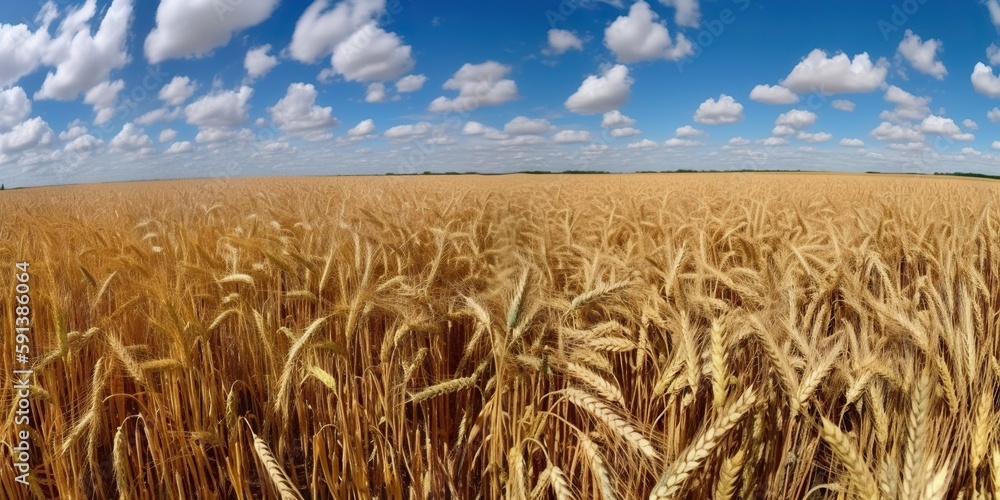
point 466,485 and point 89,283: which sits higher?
point 89,283

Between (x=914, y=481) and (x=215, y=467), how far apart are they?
2035mm

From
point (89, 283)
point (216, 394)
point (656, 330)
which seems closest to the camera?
point (216, 394)

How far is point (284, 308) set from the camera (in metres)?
2.48

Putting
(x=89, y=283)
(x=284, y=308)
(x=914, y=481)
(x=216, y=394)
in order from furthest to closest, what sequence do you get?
(x=284, y=308) → (x=89, y=283) → (x=216, y=394) → (x=914, y=481)

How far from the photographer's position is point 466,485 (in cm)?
158

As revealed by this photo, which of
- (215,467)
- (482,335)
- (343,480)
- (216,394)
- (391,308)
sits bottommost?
(215,467)

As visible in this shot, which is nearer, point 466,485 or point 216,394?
point 466,485

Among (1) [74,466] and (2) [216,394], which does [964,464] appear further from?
(1) [74,466]

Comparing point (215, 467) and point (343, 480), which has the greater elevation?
point (343, 480)

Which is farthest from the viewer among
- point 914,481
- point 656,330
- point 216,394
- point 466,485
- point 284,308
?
point 284,308

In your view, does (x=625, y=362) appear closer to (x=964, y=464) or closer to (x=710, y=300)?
(x=710, y=300)

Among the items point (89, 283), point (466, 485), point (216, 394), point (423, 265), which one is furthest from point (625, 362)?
point (89, 283)

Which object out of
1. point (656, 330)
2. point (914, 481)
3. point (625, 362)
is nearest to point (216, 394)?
point (625, 362)

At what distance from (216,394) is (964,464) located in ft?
7.59
